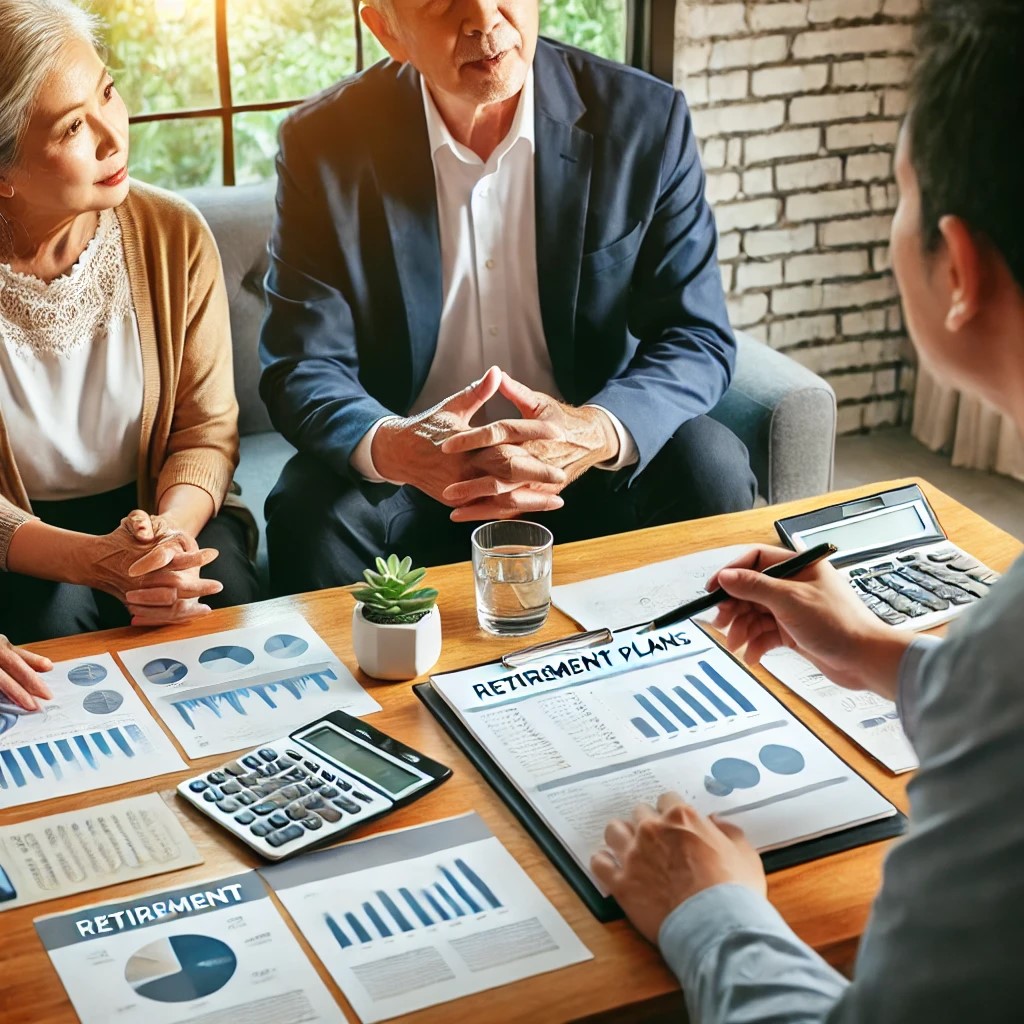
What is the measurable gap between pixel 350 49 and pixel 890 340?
174 centimetres

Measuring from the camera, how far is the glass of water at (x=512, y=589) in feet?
5.29

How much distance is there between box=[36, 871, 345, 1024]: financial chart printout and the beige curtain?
291 cm

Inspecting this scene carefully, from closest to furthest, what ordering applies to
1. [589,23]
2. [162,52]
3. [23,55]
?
[23,55]
[162,52]
[589,23]

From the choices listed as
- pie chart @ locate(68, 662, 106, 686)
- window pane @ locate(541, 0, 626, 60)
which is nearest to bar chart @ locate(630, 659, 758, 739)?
pie chart @ locate(68, 662, 106, 686)

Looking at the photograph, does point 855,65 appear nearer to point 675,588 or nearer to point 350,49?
point 350,49

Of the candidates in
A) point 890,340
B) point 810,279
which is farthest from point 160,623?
point 890,340

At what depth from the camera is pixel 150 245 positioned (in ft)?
7.08

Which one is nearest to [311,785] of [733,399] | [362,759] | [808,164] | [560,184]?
[362,759]

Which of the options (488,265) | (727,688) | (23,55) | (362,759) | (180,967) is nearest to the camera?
(180,967)

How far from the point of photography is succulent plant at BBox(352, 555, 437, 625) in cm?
151

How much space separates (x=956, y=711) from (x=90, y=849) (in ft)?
2.55

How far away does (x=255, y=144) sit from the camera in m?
3.31

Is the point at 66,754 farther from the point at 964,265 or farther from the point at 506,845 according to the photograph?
the point at 964,265

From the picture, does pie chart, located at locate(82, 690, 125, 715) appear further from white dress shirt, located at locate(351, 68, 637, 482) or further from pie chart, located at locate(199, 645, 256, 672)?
white dress shirt, located at locate(351, 68, 637, 482)
